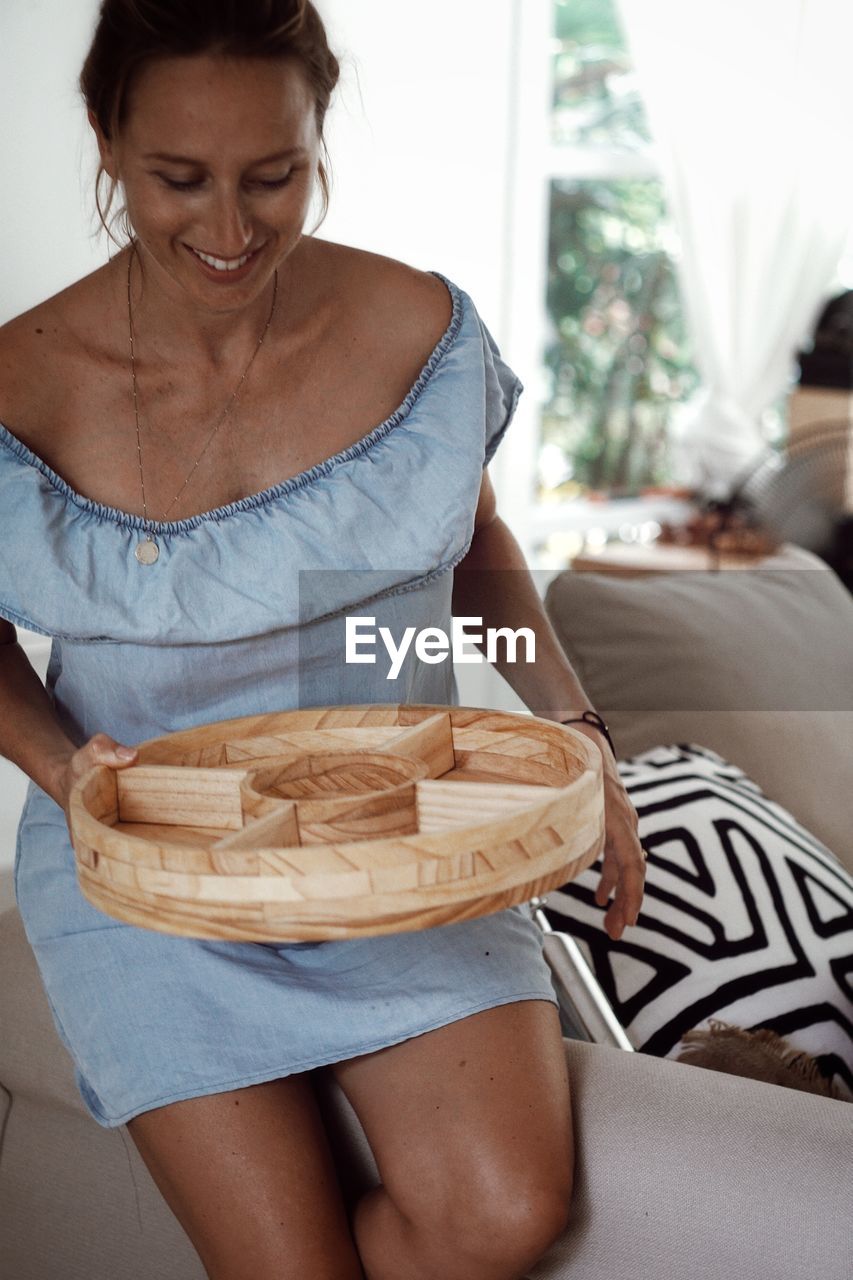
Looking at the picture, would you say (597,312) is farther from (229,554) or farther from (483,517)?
(229,554)

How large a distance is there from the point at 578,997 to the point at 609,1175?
0.28m

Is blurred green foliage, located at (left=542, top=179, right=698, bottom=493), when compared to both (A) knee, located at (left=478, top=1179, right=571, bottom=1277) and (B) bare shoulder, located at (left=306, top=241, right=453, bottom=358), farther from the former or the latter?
(A) knee, located at (left=478, top=1179, right=571, bottom=1277)

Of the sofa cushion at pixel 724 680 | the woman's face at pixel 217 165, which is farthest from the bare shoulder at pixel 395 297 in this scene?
the sofa cushion at pixel 724 680

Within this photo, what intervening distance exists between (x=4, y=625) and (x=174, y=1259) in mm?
603

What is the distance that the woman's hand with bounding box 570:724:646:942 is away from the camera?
49.4 inches

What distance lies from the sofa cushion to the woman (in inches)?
15.6

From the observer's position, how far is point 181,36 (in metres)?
1.07

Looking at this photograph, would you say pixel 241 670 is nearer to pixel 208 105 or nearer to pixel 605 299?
pixel 208 105

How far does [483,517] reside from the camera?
147 cm

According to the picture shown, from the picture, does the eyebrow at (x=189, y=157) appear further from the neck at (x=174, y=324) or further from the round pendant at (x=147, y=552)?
the round pendant at (x=147, y=552)

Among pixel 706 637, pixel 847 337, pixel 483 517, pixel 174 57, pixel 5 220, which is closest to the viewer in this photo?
pixel 174 57

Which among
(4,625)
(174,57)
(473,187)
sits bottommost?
(4,625)

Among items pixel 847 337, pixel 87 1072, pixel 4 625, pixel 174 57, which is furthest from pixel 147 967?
pixel 847 337

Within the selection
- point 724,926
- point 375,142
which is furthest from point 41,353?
point 375,142
